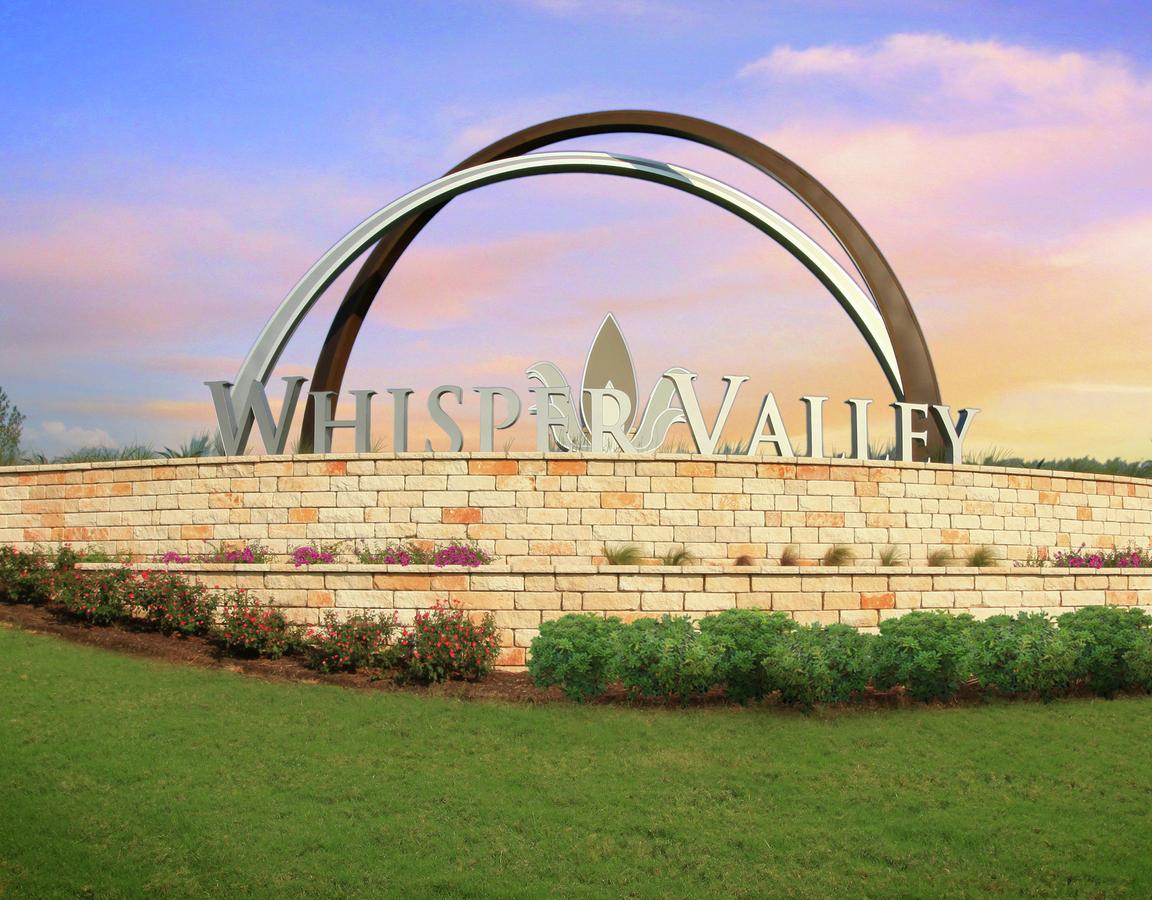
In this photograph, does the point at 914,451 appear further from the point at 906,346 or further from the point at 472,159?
the point at 472,159

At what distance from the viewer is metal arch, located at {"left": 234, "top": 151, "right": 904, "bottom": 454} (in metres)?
21.3

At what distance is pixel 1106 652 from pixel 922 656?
9.93 feet

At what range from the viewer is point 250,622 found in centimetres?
1546

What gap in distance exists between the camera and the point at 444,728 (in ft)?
38.8

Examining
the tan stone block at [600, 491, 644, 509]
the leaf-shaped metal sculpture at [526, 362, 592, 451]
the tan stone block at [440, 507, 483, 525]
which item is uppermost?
the leaf-shaped metal sculpture at [526, 362, 592, 451]

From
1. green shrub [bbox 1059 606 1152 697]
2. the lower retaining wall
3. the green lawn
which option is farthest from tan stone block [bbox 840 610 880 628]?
the green lawn

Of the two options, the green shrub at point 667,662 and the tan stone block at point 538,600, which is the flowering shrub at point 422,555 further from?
the green shrub at point 667,662

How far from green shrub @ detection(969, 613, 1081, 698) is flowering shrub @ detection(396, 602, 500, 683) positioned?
20.6 ft

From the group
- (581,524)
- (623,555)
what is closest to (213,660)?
(581,524)

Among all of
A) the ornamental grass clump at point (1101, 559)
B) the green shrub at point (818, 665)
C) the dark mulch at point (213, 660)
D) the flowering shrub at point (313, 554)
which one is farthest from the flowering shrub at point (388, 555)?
the ornamental grass clump at point (1101, 559)

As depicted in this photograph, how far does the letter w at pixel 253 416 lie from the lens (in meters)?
20.1

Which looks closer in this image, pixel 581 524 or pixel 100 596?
pixel 100 596

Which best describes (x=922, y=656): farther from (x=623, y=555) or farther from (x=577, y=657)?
(x=623, y=555)

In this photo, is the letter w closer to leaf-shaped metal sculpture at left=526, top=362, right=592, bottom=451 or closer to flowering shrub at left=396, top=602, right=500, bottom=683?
leaf-shaped metal sculpture at left=526, top=362, right=592, bottom=451
